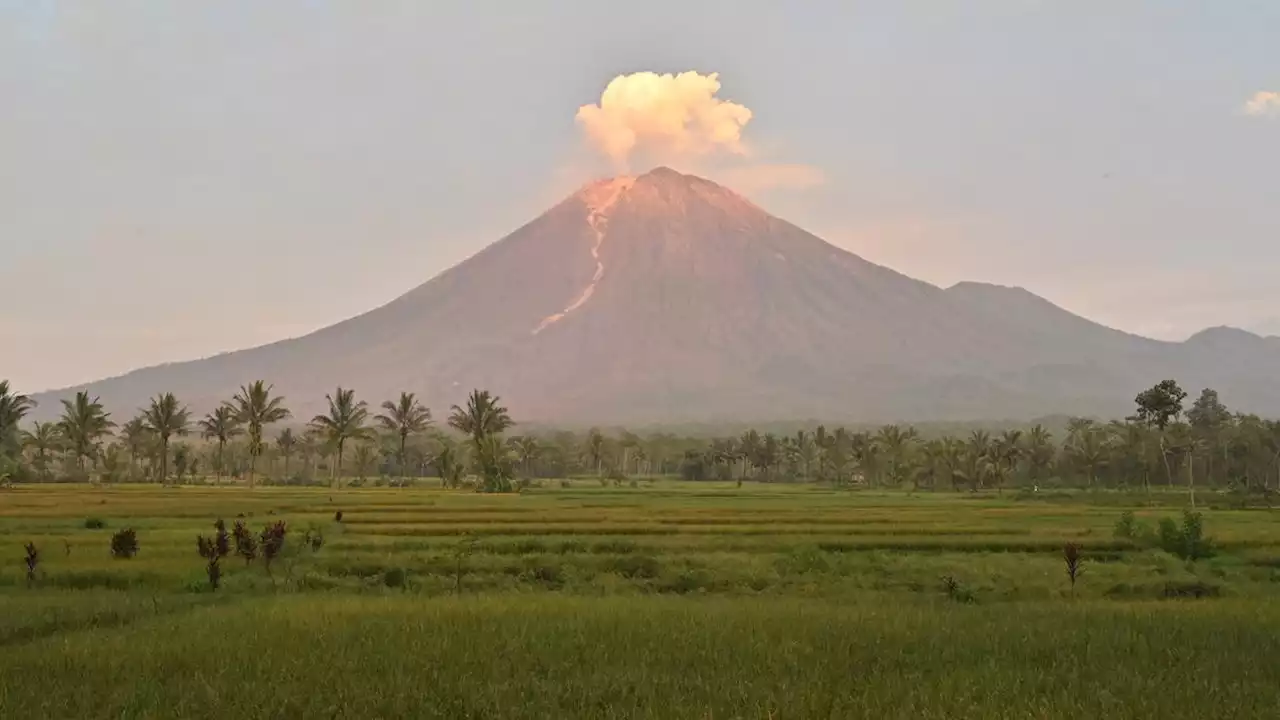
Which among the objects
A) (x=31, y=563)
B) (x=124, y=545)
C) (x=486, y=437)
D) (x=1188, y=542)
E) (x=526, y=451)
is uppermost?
(x=486, y=437)

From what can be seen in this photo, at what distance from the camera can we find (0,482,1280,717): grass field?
11.4 meters

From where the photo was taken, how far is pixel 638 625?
16.2 metres

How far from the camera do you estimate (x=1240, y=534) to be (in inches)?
1331

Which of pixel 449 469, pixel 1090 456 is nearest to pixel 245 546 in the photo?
pixel 449 469

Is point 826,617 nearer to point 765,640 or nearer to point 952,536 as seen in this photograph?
point 765,640

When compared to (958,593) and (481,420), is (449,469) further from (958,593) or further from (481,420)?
(958,593)

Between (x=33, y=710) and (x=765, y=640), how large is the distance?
989cm

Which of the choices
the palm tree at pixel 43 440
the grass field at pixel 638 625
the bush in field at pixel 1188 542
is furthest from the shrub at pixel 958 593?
the palm tree at pixel 43 440

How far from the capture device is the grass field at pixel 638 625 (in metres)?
11.4

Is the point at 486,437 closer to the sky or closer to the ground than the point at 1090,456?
closer to the sky

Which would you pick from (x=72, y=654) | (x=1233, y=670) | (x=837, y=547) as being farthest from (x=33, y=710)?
(x=837, y=547)

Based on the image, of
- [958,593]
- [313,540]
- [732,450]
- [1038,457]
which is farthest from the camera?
[732,450]

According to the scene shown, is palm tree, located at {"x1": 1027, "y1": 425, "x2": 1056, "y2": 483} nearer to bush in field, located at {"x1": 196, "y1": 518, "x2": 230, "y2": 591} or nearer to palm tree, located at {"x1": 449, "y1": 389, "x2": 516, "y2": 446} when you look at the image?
palm tree, located at {"x1": 449, "y1": 389, "x2": 516, "y2": 446}

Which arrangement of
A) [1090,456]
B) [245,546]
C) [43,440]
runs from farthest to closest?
[43,440] < [1090,456] < [245,546]
